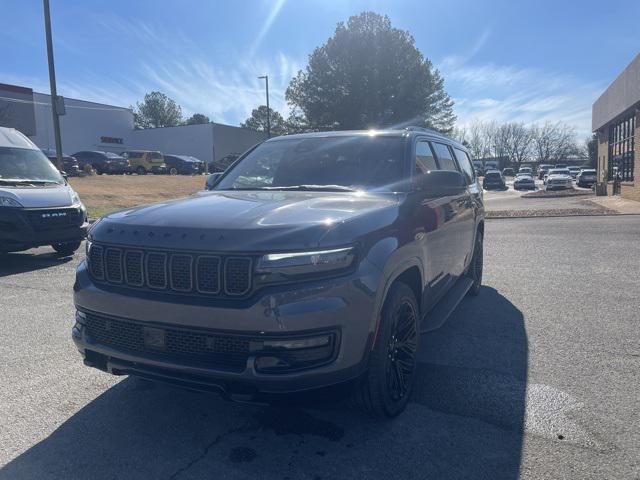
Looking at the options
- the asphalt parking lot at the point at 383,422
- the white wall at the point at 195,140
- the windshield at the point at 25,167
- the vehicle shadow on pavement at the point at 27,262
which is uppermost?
the white wall at the point at 195,140

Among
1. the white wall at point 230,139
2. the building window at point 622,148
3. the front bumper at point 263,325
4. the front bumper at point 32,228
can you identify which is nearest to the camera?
the front bumper at point 263,325

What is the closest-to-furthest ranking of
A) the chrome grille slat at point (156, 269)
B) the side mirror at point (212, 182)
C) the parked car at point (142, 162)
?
the chrome grille slat at point (156, 269)
the side mirror at point (212, 182)
the parked car at point (142, 162)

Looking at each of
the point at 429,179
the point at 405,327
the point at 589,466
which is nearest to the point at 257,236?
the point at 405,327

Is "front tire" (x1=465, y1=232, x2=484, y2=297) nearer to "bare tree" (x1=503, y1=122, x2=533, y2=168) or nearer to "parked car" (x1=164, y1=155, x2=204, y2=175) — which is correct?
"parked car" (x1=164, y1=155, x2=204, y2=175)

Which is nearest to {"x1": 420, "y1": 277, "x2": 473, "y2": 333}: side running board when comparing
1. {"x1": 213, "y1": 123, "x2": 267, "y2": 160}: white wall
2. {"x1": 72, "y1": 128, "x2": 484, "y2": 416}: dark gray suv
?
{"x1": 72, "y1": 128, "x2": 484, "y2": 416}: dark gray suv

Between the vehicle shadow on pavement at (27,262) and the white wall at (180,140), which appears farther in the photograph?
the white wall at (180,140)

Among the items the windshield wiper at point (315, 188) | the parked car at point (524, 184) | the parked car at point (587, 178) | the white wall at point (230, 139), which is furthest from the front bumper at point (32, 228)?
the white wall at point (230, 139)

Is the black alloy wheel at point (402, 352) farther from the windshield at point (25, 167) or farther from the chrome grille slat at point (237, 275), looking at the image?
the windshield at point (25, 167)

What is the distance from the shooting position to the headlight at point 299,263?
270cm

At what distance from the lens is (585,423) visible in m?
3.26

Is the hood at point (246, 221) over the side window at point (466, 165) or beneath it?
beneath

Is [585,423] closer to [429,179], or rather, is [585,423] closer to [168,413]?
[429,179]

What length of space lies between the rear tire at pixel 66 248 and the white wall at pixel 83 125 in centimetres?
4442

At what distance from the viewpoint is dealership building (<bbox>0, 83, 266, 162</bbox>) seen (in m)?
47.8
